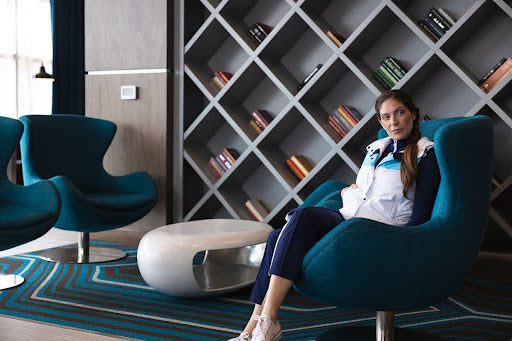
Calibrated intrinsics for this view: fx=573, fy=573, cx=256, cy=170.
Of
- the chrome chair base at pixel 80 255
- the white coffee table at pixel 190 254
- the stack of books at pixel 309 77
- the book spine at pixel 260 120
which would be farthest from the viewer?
the book spine at pixel 260 120

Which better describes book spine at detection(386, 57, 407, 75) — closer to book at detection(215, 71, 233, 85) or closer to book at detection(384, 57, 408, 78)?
book at detection(384, 57, 408, 78)

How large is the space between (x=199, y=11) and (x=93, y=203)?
1762mm

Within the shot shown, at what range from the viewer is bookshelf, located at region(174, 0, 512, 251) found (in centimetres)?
352

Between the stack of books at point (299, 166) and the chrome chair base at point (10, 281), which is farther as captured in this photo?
the stack of books at point (299, 166)

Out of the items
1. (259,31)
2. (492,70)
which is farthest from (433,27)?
(259,31)

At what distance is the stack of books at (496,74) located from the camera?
3299 millimetres

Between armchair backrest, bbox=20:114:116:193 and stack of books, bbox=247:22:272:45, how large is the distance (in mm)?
1183

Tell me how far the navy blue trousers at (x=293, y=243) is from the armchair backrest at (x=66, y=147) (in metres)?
1.99

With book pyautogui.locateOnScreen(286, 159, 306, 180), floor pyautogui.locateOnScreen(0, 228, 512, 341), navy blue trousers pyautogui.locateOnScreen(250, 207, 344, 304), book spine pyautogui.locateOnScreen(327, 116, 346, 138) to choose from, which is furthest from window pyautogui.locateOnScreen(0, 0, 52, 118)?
navy blue trousers pyautogui.locateOnScreen(250, 207, 344, 304)

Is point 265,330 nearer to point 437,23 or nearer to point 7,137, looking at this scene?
point 7,137

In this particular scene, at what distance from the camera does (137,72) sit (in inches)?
169

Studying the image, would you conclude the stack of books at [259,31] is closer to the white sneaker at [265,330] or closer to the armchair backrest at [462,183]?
the armchair backrest at [462,183]

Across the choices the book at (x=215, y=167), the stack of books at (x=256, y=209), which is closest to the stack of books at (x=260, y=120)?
the book at (x=215, y=167)

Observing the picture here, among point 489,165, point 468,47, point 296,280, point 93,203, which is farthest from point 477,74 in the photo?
point 93,203
